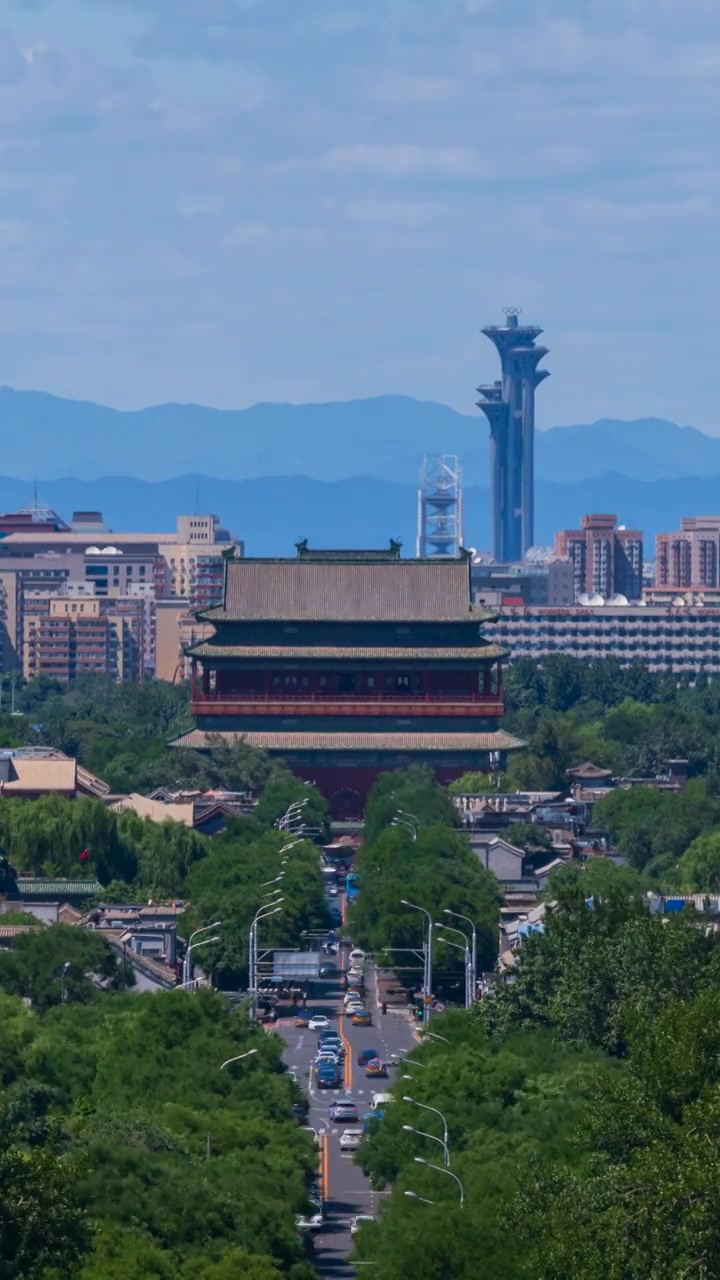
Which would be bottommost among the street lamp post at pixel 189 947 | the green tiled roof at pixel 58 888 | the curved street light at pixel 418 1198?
the curved street light at pixel 418 1198

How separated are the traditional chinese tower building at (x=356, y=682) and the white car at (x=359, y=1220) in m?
92.6

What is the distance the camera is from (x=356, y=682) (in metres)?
160

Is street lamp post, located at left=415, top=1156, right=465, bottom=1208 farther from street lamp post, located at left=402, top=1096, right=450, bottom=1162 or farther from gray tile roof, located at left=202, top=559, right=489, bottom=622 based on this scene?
gray tile roof, located at left=202, top=559, right=489, bottom=622

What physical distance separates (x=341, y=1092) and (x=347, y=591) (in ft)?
277

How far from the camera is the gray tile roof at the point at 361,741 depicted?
157375 mm

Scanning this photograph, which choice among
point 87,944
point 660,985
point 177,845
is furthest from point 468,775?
point 660,985

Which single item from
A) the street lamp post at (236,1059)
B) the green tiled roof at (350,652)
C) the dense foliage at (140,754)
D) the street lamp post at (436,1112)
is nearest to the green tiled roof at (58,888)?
the street lamp post at (236,1059)

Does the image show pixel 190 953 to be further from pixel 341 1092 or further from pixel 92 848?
pixel 92 848

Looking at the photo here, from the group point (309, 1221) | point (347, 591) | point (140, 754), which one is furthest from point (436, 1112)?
point (140, 754)

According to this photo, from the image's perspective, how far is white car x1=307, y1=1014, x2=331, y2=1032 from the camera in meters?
89.6

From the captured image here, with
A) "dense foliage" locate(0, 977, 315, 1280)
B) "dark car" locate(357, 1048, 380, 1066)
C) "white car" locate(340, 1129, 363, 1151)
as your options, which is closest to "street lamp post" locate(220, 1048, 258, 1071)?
"dense foliage" locate(0, 977, 315, 1280)

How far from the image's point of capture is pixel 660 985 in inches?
2785

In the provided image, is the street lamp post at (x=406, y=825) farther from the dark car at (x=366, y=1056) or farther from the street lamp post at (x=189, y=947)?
the dark car at (x=366, y=1056)

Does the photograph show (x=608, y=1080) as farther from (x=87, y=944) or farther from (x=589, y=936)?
(x=87, y=944)
